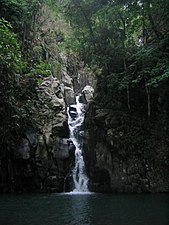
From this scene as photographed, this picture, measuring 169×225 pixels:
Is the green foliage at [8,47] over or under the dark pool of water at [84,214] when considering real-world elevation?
over

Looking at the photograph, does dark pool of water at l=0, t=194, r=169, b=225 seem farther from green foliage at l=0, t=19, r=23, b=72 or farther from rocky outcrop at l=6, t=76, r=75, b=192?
rocky outcrop at l=6, t=76, r=75, b=192

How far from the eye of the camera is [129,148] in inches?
899

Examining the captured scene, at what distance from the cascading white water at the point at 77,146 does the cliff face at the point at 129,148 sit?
1.94 ft

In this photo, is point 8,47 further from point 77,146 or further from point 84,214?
point 77,146

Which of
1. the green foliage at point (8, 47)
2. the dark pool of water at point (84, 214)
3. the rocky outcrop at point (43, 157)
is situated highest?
the green foliage at point (8, 47)

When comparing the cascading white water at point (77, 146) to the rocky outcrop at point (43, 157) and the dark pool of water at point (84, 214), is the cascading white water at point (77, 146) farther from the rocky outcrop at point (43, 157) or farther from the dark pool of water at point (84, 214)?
the dark pool of water at point (84, 214)

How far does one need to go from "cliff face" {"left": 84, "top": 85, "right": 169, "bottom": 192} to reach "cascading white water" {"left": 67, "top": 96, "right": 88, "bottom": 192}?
23.3 inches

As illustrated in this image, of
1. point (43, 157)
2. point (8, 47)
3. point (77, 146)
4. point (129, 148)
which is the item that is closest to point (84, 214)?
point (8, 47)

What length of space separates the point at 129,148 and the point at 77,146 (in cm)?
544

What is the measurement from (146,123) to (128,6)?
810 centimetres

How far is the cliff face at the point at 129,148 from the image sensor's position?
21.9 meters

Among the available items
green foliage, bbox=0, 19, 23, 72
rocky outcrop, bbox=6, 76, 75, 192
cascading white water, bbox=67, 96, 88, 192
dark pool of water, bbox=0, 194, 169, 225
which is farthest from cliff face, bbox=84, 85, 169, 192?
green foliage, bbox=0, 19, 23, 72

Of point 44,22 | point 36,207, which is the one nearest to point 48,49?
point 44,22

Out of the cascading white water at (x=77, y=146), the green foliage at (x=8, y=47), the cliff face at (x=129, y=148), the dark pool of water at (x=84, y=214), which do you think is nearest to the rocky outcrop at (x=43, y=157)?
the cascading white water at (x=77, y=146)
